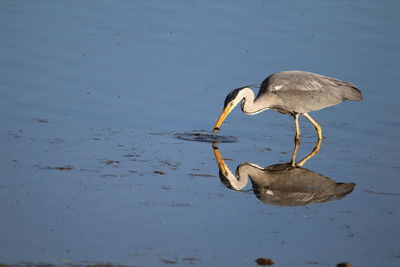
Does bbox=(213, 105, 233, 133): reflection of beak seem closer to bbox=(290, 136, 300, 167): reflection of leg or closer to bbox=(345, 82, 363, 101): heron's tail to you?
bbox=(290, 136, 300, 167): reflection of leg

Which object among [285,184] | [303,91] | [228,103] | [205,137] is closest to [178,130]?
[205,137]

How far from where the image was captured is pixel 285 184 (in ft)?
31.3

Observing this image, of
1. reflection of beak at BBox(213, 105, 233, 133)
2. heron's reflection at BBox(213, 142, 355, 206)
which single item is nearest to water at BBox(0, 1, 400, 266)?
heron's reflection at BBox(213, 142, 355, 206)

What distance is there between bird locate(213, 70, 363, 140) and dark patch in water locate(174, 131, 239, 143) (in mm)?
326

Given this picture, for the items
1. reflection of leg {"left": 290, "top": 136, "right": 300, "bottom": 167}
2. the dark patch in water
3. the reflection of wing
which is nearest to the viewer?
the reflection of wing

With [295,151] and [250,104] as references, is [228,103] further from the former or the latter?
[295,151]

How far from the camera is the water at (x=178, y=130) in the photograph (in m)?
7.53

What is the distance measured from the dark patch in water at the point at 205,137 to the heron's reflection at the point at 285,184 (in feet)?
2.10

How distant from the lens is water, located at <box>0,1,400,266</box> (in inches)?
297

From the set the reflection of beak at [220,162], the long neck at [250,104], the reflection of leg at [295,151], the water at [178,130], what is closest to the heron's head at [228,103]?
the long neck at [250,104]

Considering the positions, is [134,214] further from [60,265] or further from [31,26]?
[31,26]

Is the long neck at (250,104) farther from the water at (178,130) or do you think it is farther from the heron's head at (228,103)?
the water at (178,130)

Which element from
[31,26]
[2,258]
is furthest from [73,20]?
[2,258]

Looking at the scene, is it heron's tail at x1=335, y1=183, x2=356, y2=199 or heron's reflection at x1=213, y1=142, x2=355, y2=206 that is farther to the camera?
heron's tail at x1=335, y1=183, x2=356, y2=199
